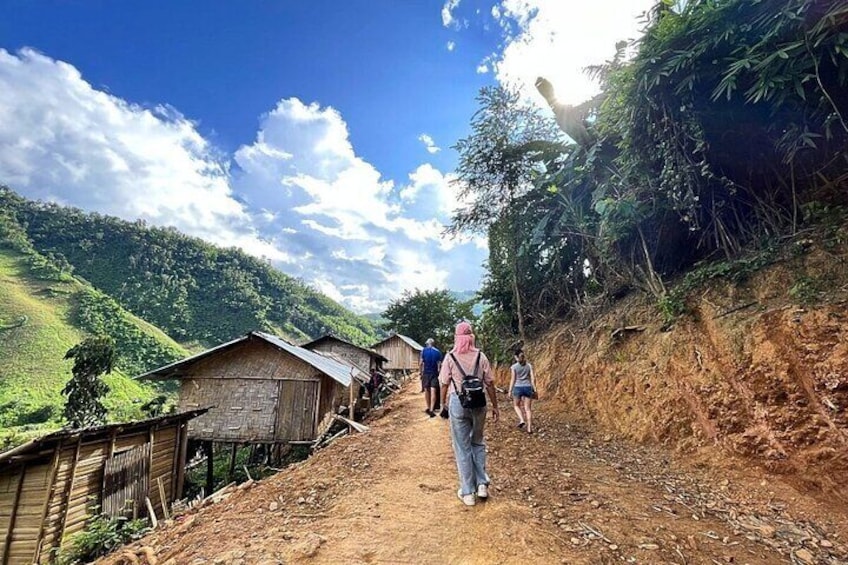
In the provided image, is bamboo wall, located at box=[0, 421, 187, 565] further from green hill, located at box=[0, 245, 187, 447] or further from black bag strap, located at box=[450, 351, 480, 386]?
green hill, located at box=[0, 245, 187, 447]

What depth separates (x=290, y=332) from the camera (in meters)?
74.9

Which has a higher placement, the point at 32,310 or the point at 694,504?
the point at 32,310

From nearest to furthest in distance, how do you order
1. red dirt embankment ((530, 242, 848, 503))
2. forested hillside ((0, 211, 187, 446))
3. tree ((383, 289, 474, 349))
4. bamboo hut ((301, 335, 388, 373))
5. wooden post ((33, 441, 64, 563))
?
red dirt embankment ((530, 242, 848, 503)), wooden post ((33, 441, 64, 563)), bamboo hut ((301, 335, 388, 373)), forested hillside ((0, 211, 187, 446)), tree ((383, 289, 474, 349))

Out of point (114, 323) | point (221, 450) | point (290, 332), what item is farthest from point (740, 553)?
point (290, 332)

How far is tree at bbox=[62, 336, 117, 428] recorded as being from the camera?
21.9m

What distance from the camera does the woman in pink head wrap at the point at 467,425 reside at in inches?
171

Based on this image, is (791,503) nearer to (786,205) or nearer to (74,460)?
(786,205)

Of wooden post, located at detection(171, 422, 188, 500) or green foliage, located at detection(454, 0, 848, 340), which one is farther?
wooden post, located at detection(171, 422, 188, 500)

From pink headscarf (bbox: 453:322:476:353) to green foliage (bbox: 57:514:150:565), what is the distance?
7.53 metres

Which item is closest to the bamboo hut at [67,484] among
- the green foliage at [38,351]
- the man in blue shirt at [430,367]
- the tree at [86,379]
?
the man in blue shirt at [430,367]

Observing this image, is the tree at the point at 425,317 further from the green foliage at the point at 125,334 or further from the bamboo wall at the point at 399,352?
the green foliage at the point at 125,334

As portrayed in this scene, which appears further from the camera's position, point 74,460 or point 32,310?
point 32,310

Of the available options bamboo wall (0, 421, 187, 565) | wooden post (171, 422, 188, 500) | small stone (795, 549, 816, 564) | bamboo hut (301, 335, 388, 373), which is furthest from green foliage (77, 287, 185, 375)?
small stone (795, 549, 816, 564)

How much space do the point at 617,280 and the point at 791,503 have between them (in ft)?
23.5
